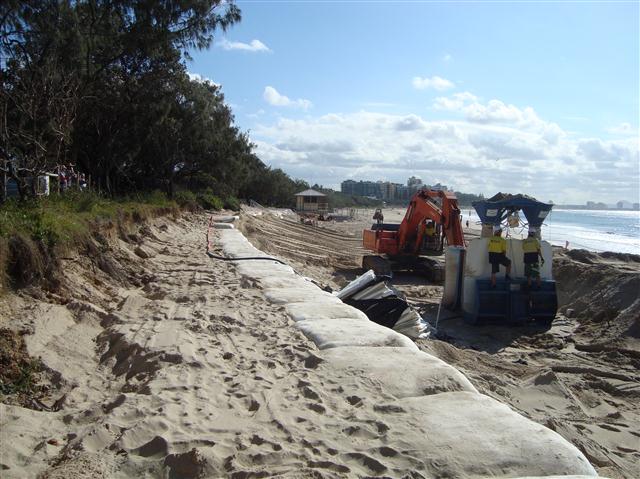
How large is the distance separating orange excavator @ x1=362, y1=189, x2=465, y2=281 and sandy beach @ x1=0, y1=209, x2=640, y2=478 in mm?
7040

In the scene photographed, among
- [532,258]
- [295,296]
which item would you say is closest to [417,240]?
[532,258]

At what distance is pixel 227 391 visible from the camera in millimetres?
4422

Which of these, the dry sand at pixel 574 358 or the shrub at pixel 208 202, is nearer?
the dry sand at pixel 574 358

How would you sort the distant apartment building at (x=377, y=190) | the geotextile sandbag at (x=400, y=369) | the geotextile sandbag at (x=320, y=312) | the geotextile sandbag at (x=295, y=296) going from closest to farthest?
the geotextile sandbag at (x=400, y=369) < the geotextile sandbag at (x=320, y=312) < the geotextile sandbag at (x=295, y=296) < the distant apartment building at (x=377, y=190)

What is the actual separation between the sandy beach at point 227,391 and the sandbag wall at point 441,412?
0.03 m

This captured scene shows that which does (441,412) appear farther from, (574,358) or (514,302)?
(514,302)

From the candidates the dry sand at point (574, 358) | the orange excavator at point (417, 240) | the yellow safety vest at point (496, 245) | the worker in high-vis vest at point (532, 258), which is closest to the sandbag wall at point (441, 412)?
the dry sand at point (574, 358)

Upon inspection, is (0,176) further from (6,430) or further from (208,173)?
(208,173)

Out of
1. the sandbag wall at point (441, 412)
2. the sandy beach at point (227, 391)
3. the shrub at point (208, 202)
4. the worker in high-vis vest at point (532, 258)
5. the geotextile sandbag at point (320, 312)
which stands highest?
the shrub at point (208, 202)

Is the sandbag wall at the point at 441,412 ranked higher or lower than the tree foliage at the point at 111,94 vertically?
lower

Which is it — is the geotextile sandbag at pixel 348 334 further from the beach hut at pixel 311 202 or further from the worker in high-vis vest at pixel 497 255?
the beach hut at pixel 311 202

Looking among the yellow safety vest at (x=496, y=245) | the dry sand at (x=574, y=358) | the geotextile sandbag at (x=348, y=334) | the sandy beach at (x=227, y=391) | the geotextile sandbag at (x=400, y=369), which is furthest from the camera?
the yellow safety vest at (x=496, y=245)

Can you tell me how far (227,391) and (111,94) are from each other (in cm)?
1919

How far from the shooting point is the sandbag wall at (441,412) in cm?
326
